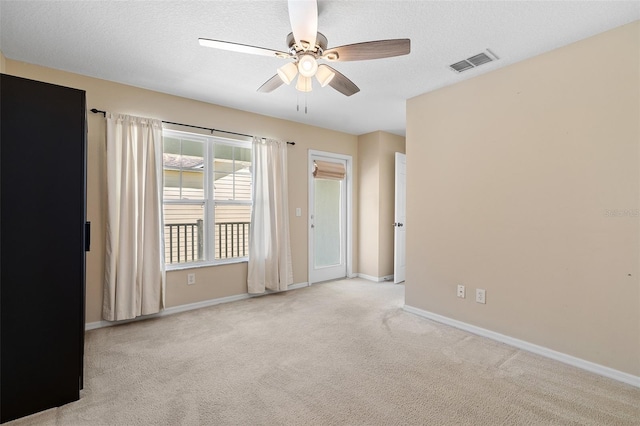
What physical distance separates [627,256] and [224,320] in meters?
3.48

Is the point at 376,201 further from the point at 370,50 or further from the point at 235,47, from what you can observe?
the point at 235,47

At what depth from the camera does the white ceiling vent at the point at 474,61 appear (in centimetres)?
258

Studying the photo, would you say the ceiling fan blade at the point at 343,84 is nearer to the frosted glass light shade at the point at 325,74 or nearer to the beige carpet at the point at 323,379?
the frosted glass light shade at the point at 325,74

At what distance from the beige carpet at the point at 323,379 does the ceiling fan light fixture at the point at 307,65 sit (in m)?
2.09

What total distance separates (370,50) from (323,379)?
2202 mm

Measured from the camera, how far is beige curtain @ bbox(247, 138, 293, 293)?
13.5 ft

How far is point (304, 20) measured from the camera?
1.67m

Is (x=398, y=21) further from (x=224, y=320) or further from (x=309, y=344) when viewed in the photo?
(x=224, y=320)

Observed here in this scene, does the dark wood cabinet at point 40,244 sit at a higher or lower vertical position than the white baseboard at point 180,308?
higher

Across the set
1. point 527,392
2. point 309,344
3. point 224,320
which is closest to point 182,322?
point 224,320

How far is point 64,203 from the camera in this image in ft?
6.24

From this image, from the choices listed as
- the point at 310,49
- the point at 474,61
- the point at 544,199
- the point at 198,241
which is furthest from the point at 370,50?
the point at 198,241

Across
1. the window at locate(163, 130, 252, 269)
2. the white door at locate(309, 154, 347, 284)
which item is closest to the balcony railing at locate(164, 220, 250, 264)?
the window at locate(163, 130, 252, 269)

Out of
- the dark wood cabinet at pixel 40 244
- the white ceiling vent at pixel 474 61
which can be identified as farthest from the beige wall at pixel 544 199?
the dark wood cabinet at pixel 40 244
